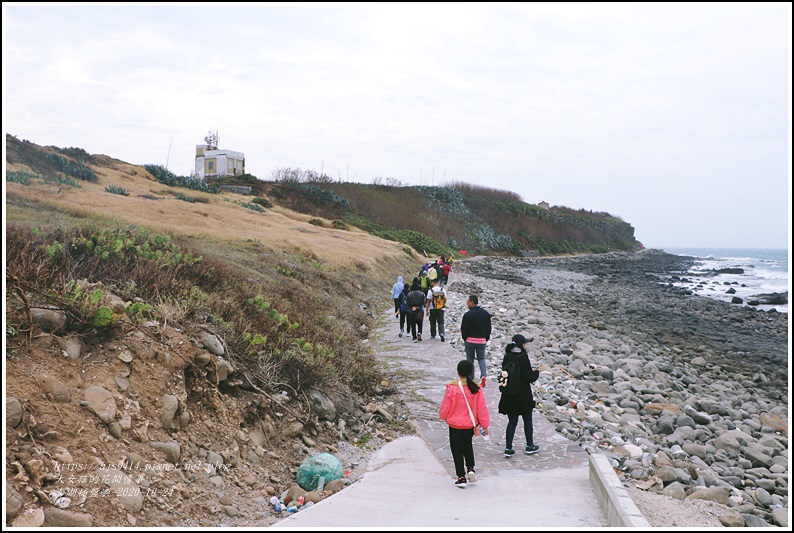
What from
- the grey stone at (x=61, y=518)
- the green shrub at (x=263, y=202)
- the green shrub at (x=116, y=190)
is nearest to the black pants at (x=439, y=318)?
the grey stone at (x=61, y=518)

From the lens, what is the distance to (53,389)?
193 inches

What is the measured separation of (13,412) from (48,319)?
4.61ft

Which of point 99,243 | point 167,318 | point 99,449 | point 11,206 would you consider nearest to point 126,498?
point 99,449

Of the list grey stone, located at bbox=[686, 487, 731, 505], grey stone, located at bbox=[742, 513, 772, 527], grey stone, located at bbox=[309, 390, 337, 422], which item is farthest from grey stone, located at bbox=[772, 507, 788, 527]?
grey stone, located at bbox=[309, 390, 337, 422]

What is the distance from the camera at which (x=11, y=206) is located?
1705cm

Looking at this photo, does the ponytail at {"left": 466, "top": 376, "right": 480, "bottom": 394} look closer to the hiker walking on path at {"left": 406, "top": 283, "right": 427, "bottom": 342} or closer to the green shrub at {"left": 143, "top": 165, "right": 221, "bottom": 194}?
the hiker walking on path at {"left": 406, "top": 283, "right": 427, "bottom": 342}

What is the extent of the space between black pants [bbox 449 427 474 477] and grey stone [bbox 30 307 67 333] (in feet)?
14.0

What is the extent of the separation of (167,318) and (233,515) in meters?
2.87

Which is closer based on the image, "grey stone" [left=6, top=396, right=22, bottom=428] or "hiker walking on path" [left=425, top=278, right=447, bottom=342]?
"grey stone" [left=6, top=396, right=22, bottom=428]

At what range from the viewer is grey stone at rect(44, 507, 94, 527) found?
395 centimetres

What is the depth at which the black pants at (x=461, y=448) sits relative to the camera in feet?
18.5

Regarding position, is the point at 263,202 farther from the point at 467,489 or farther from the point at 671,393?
the point at 467,489

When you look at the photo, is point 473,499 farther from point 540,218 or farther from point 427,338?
point 540,218

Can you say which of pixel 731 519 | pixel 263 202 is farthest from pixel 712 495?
pixel 263 202
